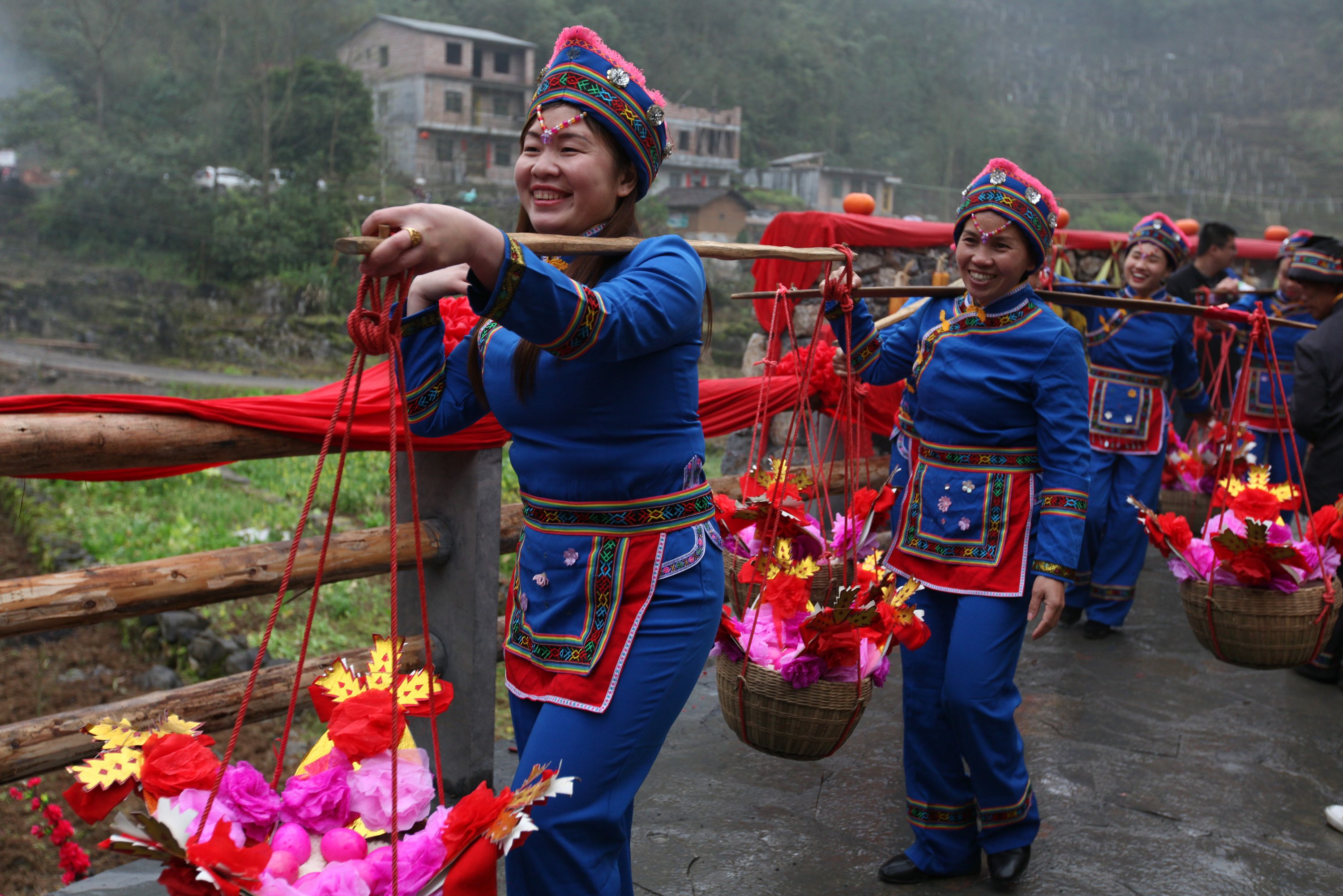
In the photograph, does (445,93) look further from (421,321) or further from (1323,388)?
(421,321)

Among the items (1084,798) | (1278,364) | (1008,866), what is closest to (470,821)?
(1008,866)

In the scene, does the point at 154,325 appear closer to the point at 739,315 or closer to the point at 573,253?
the point at 739,315

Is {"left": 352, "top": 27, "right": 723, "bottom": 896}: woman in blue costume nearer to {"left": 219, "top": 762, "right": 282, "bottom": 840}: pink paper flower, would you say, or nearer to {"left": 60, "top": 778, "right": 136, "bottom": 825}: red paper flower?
{"left": 219, "top": 762, "right": 282, "bottom": 840}: pink paper flower

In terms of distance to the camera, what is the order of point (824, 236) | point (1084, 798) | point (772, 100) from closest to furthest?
1. point (1084, 798)
2. point (824, 236)
3. point (772, 100)

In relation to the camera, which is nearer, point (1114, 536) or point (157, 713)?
point (157, 713)

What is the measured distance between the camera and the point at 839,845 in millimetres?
2984

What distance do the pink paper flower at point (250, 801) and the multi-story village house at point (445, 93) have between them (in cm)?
3473

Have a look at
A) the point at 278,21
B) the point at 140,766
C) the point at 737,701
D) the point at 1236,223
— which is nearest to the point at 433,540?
the point at 737,701

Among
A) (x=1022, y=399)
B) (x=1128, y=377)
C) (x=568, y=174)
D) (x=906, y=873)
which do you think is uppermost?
(x=568, y=174)

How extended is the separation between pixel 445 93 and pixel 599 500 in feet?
124

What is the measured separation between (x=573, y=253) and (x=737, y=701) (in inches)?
46.3

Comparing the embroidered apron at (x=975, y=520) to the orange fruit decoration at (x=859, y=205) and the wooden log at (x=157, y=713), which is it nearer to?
the wooden log at (x=157, y=713)

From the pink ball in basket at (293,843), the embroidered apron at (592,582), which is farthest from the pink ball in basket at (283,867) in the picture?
the embroidered apron at (592,582)

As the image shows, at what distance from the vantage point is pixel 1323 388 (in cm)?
446
